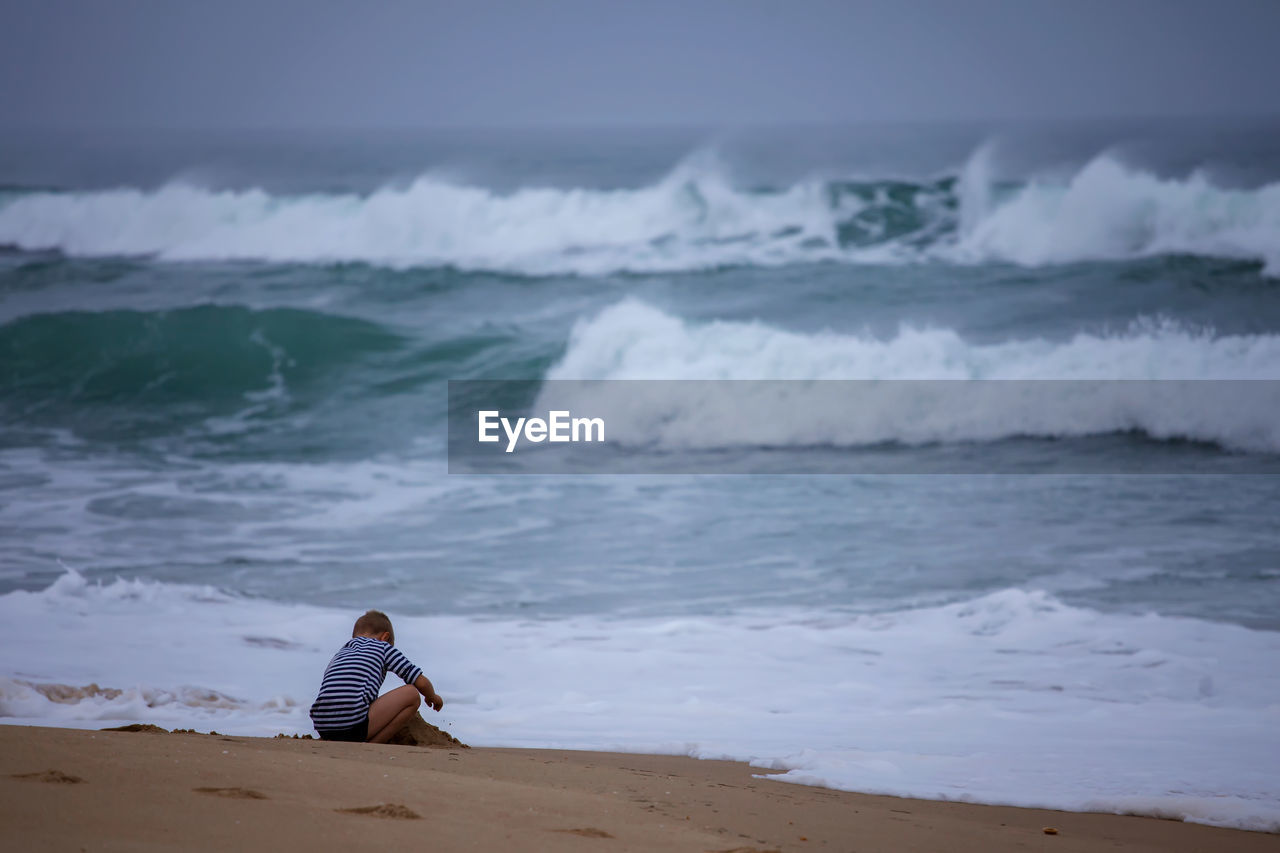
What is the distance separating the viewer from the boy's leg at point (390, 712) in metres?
3.95

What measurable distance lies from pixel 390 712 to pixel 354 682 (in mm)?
167

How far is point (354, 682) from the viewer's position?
3.96 metres

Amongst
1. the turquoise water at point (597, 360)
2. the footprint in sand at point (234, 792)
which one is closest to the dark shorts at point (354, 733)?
the footprint in sand at point (234, 792)

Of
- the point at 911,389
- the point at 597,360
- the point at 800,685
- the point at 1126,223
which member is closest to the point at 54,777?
the point at 800,685

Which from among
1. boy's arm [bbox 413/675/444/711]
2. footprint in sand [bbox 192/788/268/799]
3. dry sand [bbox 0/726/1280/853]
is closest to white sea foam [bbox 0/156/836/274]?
boy's arm [bbox 413/675/444/711]

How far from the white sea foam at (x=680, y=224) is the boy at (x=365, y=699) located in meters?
16.3

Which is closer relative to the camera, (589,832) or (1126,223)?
(589,832)

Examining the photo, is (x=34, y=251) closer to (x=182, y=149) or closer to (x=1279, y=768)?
(x=1279, y=768)

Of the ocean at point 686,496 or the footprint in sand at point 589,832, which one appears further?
the ocean at point 686,496

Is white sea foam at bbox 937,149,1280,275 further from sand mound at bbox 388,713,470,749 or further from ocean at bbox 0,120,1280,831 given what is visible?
sand mound at bbox 388,713,470,749

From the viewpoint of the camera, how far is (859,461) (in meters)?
11.4

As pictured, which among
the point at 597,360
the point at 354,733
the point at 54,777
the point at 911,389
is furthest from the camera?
the point at 597,360

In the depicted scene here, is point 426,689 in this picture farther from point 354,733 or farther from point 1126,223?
point 1126,223

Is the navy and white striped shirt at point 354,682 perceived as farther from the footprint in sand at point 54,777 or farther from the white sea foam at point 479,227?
the white sea foam at point 479,227
